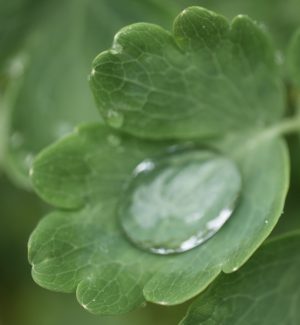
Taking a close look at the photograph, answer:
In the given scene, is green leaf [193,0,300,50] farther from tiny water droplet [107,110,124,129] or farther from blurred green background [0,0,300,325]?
tiny water droplet [107,110,124,129]

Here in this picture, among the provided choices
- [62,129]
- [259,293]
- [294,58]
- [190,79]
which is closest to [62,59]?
[62,129]

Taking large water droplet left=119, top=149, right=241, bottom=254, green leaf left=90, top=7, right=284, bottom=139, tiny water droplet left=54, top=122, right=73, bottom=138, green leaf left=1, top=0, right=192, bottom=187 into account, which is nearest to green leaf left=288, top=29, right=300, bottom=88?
green leaf left=90, top=7, right=284, bottom=139

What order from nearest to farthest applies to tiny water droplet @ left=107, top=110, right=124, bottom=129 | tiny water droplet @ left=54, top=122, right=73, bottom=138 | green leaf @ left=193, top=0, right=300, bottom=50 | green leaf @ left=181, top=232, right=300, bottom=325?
green leaf @ left=181, top=232, right=300, bottom=325 → tiny water droplet @ left=107, top=110, right=124, bottom=129 → tiny water droplet @ left=54, top=122, right=73, bottom=138 → green leaf @ left=193, top=0, right=300, bottom=50

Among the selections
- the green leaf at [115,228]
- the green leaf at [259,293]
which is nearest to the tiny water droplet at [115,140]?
the green leaf at [115,228]

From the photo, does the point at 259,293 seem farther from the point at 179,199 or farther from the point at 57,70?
the point at 57,70

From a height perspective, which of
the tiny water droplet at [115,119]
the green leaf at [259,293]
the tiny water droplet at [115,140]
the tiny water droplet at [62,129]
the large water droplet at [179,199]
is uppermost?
the tiny water droplet at [115,119]

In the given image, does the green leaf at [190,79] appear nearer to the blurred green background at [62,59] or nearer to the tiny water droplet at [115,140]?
the tiny water droplet at [115,140]
